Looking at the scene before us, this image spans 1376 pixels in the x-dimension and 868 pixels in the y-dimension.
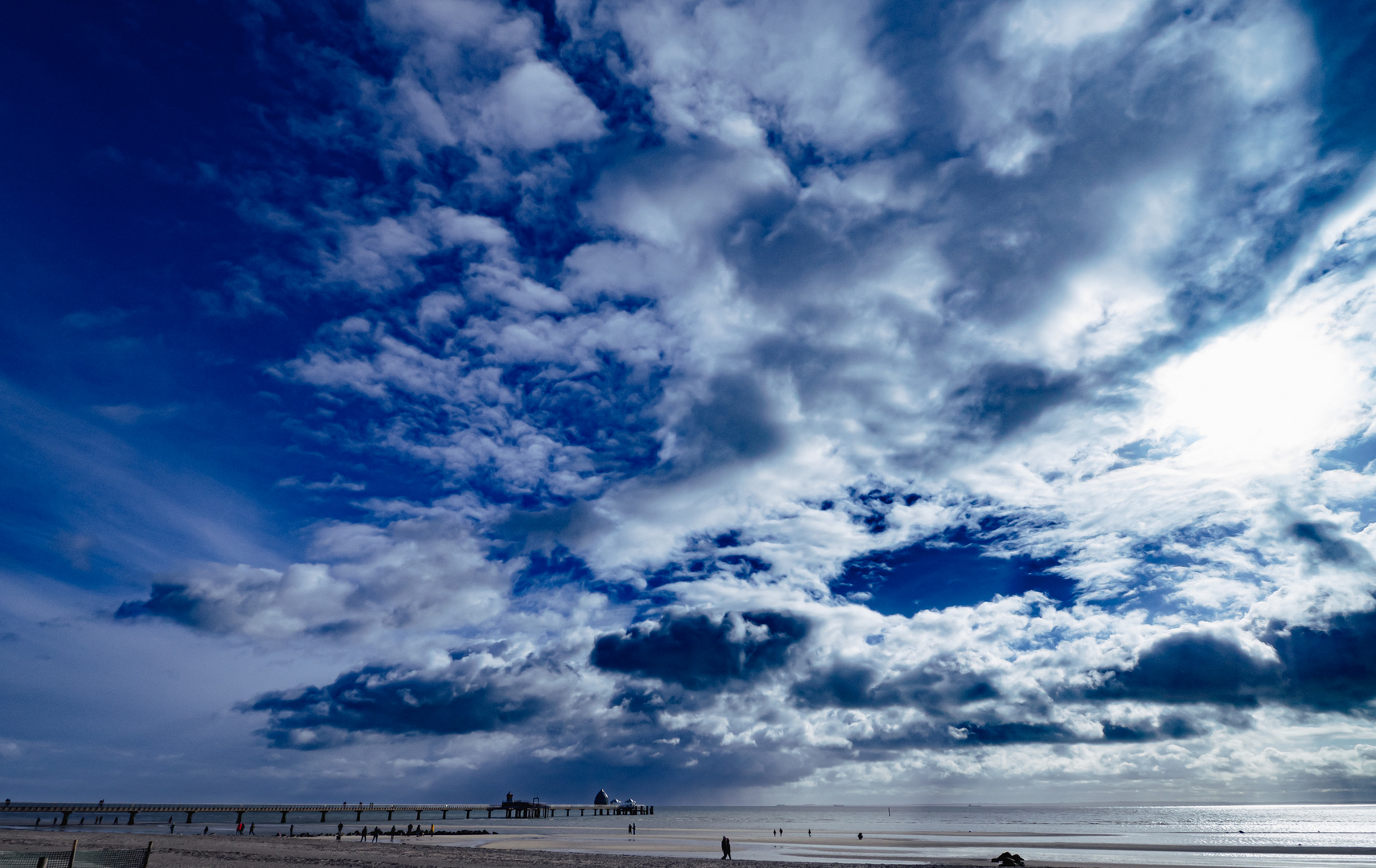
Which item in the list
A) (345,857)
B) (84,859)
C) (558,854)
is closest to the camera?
(84,859)

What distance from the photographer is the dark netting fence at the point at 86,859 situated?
760 inches

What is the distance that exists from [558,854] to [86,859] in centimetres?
4115

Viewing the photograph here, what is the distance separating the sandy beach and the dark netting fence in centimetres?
1817

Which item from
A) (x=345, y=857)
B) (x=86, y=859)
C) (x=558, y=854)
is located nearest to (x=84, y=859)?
(x=86, y=859)

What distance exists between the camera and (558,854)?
5691cm

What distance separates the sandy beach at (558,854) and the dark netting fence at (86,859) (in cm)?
1817

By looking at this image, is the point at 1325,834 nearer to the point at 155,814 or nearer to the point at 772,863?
the point at 772,863

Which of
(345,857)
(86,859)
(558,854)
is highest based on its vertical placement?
(86,859)

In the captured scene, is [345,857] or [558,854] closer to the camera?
[345,857]

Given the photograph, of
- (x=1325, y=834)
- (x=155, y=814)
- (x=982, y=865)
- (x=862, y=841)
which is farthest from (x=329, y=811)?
(x=1325, y=834)

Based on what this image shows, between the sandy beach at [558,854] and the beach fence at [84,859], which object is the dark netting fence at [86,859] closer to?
the beach fence at [84,859]

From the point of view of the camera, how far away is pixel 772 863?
51375 mm

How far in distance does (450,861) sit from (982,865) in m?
40.1

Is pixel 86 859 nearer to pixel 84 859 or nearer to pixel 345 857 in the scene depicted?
pixel 84 859
